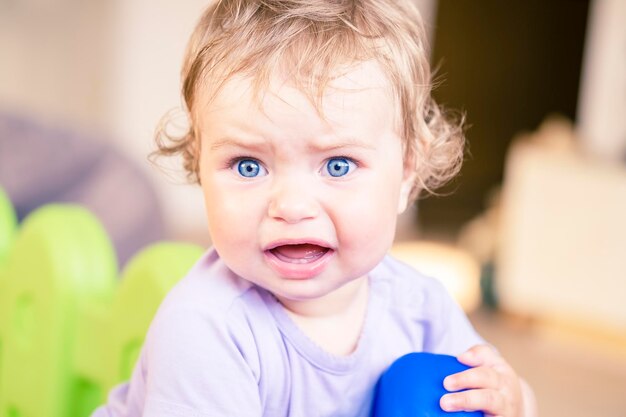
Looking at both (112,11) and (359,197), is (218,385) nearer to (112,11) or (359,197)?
(359,197)

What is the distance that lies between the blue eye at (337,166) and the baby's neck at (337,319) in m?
0.15

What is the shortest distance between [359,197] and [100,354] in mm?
437

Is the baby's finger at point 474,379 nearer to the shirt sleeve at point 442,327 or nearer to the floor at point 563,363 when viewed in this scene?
the shirt sleeve at point 442,327

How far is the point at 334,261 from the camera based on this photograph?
0.74 metres

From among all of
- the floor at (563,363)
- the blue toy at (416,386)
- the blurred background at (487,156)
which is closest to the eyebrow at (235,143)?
the blue toy at (416,386)

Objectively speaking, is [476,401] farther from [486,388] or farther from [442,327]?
[442,327]

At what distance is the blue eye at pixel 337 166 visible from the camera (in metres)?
0.72

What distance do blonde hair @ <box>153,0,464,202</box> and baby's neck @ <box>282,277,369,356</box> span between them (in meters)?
0.14

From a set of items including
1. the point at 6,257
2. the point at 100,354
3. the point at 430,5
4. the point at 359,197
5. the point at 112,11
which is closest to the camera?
the point at 359,197

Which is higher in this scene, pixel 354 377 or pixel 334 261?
pixel 334 261

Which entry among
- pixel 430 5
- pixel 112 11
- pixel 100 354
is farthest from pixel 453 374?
pixel 430 5

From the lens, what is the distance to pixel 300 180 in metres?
0.71

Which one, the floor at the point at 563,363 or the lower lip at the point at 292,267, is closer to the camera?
the lower lip at the point at 292,267

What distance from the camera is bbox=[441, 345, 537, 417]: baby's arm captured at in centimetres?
75
